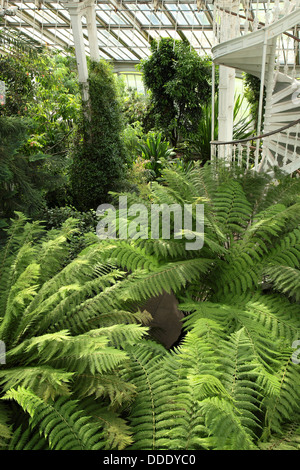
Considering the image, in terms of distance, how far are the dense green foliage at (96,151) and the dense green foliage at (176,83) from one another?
2.55 m

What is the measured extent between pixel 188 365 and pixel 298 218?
1.20 meters

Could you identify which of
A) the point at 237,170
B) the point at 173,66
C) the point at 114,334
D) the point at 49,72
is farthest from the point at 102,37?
the point at 114,334

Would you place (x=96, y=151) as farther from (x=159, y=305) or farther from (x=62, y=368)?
(x=62, y=368)

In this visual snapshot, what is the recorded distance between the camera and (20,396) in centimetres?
118

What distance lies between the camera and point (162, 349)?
1716mm

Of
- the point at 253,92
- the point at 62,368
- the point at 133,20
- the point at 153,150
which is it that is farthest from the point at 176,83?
the point at 62,368

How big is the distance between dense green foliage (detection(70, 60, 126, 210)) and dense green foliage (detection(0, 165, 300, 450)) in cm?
284

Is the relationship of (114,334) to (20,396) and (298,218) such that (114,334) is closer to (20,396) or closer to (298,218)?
(20,396)

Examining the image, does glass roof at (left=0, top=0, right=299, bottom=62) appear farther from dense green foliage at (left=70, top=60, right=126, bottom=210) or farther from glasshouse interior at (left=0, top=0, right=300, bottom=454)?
glasshouse interior at (left=0, top=0, right=300, bottom=454)

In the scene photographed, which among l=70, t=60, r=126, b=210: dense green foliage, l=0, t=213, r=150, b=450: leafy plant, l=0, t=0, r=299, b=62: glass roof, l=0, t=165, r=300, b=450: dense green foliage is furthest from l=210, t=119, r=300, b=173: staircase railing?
l=0, t=0, r=299, b=62: glass roof

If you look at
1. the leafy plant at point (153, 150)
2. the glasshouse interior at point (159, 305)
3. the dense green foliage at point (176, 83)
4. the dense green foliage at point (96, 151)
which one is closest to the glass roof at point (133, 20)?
the dense green foliage at point (176, 83)

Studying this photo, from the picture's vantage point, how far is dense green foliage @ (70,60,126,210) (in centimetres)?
516

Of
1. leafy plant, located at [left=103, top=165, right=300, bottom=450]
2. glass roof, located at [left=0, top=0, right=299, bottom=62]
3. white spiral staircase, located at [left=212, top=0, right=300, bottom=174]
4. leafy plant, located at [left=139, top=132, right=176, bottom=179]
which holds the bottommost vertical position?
leafy plant, located at [left=103, top=165, right=300, bottom=450]

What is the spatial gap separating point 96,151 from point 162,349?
3.87 metres
